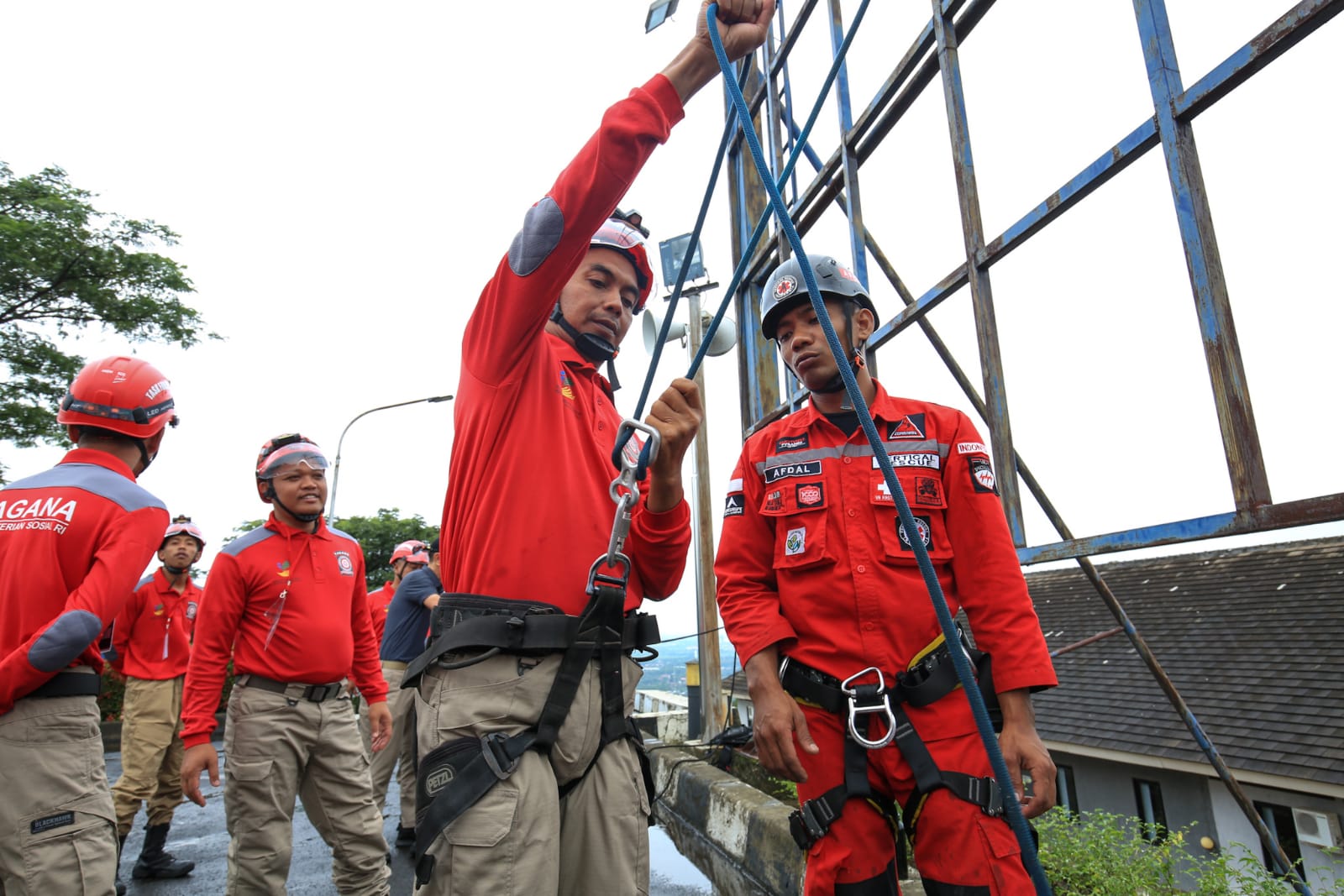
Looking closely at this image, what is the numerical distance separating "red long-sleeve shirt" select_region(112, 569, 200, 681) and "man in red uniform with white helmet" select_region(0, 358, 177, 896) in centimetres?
438

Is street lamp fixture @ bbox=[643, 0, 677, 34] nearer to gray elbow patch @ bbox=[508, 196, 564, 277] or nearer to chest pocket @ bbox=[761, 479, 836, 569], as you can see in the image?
gray elbow patch @ bbox=[508, 196, 564, 277]

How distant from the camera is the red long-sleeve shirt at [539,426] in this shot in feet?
5.42

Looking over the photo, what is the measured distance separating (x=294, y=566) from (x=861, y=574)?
3.17 m

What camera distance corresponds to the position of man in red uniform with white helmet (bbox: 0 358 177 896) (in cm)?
222

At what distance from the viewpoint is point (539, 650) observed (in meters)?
1.73

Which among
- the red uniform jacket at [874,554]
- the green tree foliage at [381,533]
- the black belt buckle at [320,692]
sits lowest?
the black belt buckle at [320,692]

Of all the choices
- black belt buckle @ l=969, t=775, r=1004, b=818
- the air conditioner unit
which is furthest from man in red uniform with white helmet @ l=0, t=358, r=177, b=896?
the air conditioner unit

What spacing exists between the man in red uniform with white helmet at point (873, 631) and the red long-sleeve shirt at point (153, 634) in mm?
5825

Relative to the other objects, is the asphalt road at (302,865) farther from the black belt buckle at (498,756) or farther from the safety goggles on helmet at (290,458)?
the black belt buckle at (498,756)

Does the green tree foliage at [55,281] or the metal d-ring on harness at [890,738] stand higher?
the green tree foliage at [55,281]

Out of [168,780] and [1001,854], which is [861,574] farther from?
[168,780]

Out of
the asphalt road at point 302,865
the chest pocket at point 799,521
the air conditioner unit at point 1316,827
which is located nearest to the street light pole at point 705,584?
the asphalt road at point 302,865

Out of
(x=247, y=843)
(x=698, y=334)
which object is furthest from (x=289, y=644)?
(x=698, y=334)

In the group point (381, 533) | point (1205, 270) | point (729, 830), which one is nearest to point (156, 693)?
point (729, 830)
